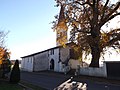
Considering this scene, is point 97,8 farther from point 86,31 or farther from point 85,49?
point 85,49

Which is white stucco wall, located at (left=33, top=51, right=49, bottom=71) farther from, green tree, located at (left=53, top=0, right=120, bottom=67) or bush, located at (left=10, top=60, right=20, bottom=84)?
bush, located at (left=10, top=60, right=20, bottom=84)

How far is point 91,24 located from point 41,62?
25278 millimetres

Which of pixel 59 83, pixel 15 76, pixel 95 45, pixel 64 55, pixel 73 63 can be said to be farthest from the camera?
pixel 64 55

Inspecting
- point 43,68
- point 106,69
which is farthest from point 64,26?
point 43,68

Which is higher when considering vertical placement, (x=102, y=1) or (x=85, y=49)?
(x=102, y=1)

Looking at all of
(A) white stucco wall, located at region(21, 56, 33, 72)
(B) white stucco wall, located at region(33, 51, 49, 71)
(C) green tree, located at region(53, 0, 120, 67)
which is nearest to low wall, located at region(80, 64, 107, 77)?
(C) green tree, located at region(53, 0, 120, 67)

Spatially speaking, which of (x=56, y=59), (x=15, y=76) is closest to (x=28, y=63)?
(x=56, y=59)

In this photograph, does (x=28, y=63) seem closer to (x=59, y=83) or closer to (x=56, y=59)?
(x=56, y=59)

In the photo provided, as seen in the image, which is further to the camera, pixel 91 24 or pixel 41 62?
pixel 41 62

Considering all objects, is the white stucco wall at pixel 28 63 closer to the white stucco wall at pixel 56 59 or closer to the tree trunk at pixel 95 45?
the white stucco wall at pixel 56 59

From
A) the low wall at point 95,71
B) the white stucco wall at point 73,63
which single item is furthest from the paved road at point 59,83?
the white stucco wall at point 73,63

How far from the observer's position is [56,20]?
40.2m

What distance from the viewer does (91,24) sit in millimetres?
38375

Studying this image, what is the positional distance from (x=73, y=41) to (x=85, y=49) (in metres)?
2.73
